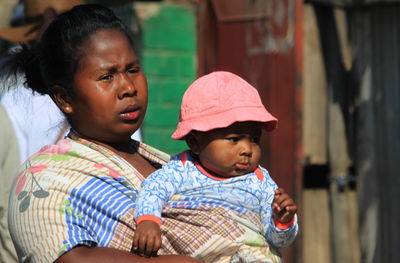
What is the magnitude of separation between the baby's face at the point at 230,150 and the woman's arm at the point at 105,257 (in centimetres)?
33

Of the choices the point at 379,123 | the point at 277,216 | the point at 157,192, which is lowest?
the point at 379,123

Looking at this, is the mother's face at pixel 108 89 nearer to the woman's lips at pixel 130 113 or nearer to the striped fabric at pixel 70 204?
the woman's lips at pixel 130 113

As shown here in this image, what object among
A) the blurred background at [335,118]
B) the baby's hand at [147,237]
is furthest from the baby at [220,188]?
the blurred background at [335,118]

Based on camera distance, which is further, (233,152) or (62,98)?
(62,98)

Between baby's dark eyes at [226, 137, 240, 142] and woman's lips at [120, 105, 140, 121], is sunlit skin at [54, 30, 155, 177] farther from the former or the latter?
baby's dark eyes at [226, 137, 240, 142]

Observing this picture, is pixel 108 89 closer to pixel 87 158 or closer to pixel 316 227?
pixel 87 158

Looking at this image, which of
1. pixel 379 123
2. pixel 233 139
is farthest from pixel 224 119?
pixel 379 123

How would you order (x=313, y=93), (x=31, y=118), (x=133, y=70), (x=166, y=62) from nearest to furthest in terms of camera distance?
(x=133, y=70), (x=31, y=118), (x=313, y=93), (x=166, y=62)

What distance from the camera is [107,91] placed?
271 centimetres

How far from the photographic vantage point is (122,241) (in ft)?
8.33

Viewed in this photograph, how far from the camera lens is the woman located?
2545 millimetres

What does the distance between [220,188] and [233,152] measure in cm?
12

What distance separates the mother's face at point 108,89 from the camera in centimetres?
272

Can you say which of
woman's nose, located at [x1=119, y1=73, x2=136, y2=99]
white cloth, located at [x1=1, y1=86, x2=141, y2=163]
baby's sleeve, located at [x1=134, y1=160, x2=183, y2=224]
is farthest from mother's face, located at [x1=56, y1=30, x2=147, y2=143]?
white cloth, located at [x1=1, y1=86, x2=141, y2=163]
